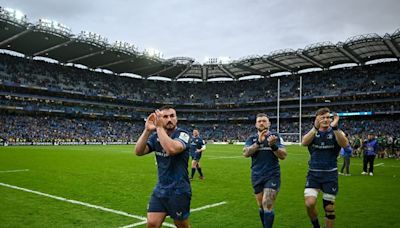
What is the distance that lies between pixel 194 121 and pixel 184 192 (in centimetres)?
8326

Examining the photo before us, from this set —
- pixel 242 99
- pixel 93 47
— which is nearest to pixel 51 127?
pixel 93 47

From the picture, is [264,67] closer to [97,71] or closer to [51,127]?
[97,71]

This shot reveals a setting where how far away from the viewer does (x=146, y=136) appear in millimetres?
4152

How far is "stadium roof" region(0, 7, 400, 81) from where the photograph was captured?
164 ft

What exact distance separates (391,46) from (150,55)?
4470 cm

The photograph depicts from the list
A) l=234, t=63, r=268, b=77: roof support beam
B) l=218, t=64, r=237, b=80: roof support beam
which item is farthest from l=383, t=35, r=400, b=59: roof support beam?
l=218, t=64, r=237, b=80: roof support beam

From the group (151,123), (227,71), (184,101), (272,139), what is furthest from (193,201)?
(184,101)

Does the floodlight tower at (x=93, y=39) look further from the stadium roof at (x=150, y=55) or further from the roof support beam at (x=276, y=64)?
the roof support beam at (x=276, y=64)

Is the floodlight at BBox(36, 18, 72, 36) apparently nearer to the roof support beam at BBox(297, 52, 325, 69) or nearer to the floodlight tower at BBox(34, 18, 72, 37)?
the floodlight tower at BBox(34, 18, 72, 37)

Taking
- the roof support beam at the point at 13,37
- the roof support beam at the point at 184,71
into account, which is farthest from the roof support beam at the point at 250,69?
the roof support beam at the point at 13,37

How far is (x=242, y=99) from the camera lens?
81.9m

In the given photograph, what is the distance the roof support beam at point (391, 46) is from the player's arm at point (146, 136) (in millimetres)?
53960

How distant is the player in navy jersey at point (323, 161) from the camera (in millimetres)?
5926

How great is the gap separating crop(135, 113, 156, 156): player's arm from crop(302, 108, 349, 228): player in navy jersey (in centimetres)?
339
